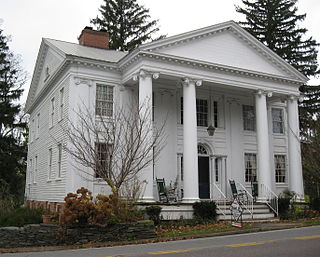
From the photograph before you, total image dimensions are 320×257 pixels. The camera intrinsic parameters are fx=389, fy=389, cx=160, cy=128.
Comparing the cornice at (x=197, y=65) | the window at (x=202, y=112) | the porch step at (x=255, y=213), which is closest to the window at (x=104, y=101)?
the cornice at (x=197, y=65)

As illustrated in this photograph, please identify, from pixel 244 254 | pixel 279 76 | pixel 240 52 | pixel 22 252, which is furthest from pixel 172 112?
pixel 244 254

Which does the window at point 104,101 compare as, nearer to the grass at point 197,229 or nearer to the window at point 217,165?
the window at point 217,165

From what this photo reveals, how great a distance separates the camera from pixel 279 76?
70.1 feet

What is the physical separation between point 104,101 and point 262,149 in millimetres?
8548

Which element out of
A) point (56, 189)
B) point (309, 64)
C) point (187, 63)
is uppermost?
point (309, 64)

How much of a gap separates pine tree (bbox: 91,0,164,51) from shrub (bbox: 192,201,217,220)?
27104mm

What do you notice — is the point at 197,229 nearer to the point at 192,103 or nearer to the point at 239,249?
the point at 239,249

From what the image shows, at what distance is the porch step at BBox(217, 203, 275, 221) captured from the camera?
56.8 ft

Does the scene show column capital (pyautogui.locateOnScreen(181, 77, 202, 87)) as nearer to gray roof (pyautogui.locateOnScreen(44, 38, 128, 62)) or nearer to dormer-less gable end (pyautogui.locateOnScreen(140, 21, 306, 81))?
dormer-less gable end (pyautogui.locateOnScreen(140, 21, 306, 81))

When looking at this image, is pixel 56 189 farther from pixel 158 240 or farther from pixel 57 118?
pixel 158 240

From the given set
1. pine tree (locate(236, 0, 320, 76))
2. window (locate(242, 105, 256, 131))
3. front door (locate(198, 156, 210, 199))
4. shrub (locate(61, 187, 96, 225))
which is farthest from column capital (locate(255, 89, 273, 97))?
pine tree (locate(236, 0, 320, 76))

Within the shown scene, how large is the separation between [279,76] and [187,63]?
19.1 ft

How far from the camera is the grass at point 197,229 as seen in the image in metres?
13.8

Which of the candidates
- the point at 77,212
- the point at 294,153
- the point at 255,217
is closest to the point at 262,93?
the point at 294,153
